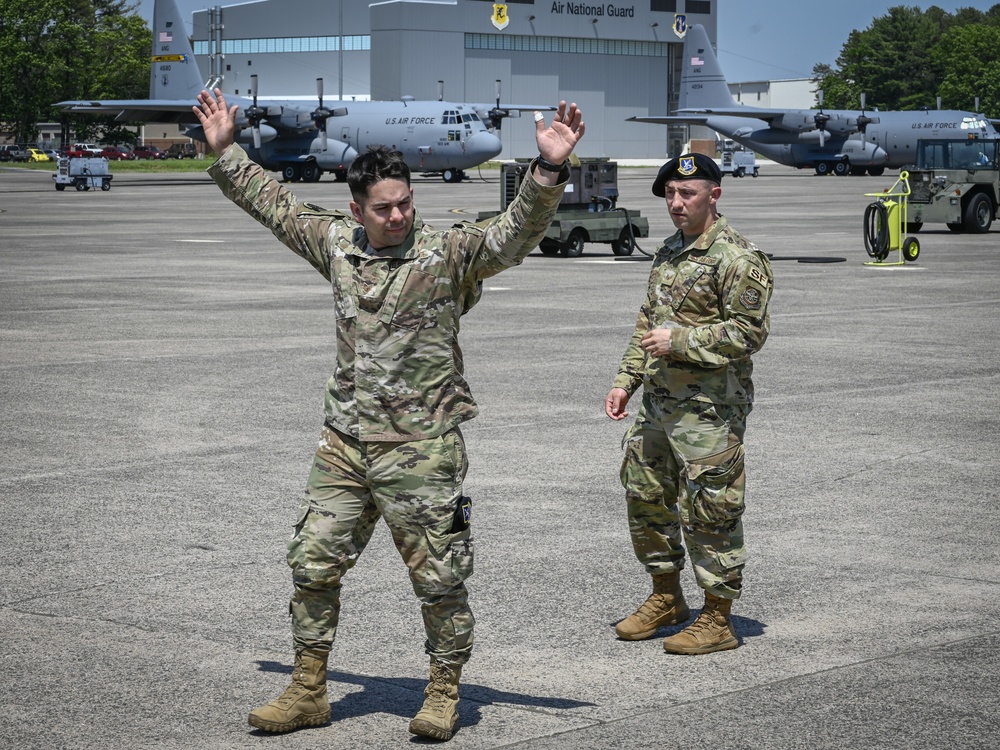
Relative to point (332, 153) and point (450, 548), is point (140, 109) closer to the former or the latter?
point (332, 153)

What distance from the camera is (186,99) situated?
7594 cm

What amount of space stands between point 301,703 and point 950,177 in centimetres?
2964

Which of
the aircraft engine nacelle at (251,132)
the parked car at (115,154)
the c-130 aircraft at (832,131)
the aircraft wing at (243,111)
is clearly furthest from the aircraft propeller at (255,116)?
the parked car at (115,154)

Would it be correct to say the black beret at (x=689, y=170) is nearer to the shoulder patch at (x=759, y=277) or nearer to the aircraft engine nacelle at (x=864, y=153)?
the shoulder patch at (x=759, y=277)

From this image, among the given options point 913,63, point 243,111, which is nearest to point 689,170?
point 243,111

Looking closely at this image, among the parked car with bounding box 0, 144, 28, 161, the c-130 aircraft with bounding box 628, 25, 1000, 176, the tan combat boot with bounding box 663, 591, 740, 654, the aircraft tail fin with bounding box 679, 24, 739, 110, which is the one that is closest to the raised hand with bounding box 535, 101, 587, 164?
the tan combat boot with bounding box 663, 591, 740, 654

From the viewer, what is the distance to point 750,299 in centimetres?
586

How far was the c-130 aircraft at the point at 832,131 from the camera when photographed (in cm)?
7881

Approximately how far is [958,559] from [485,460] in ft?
11.3

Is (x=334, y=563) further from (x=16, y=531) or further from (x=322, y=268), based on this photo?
(x=16, y=531)

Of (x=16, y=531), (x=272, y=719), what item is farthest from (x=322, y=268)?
(x=16, y=531)

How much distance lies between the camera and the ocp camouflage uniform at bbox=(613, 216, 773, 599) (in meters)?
5.82

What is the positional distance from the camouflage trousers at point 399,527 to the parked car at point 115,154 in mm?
126400

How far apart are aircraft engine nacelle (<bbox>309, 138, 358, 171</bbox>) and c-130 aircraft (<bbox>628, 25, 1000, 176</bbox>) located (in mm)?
20022
